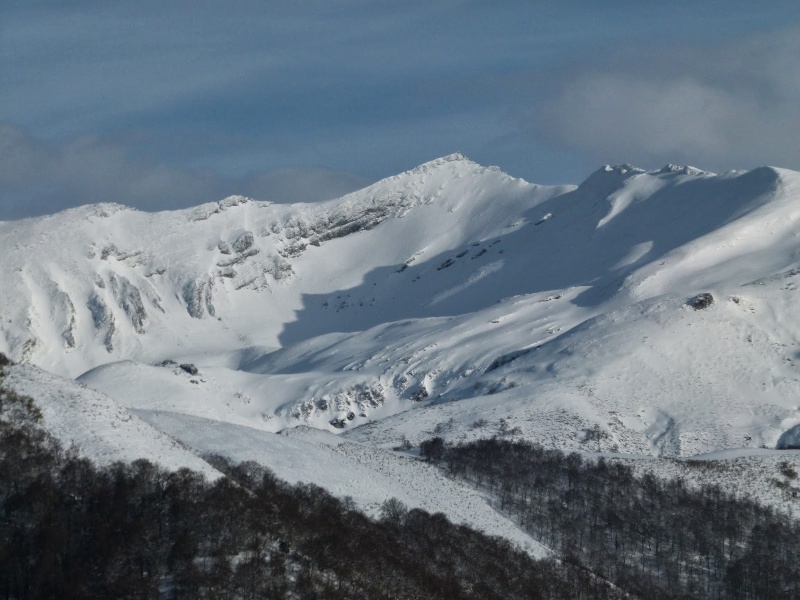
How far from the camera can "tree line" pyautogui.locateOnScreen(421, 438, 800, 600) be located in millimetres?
131000

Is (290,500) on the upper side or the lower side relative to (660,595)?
upper

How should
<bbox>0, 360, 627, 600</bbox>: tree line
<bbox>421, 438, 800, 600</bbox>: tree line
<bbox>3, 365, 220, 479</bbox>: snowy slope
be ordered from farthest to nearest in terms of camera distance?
<bbox>421, 438, 800, 600</bbox>: tree line
<bbox>3, 365, 220, 479</bbox>: snowy slope
<bbox>0, 360, 627, 600</bbox>: tree line

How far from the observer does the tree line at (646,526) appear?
13100 centimetres

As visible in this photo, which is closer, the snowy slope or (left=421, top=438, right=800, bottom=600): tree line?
the snowy slope

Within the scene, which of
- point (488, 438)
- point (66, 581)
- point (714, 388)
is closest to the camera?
point (66, 581)

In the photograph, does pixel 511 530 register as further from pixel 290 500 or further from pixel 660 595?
pixel 290 500

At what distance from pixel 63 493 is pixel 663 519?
65.5 metres

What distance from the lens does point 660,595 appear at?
415 feet

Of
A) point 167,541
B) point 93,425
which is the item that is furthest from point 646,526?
point 167,541

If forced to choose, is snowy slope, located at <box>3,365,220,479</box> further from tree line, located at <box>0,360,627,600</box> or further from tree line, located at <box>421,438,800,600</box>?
tree line, located at <box>421,438,800,600</box>

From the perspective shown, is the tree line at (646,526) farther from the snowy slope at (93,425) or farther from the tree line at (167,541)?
the snowy slope at (93,425)

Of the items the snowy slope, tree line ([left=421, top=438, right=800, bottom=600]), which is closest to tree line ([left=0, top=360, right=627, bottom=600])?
the snowy slope

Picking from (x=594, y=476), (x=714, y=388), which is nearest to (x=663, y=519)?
(x=594, y=476)

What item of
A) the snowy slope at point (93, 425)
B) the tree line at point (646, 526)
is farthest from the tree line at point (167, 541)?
the tree line at point (646, 526)
